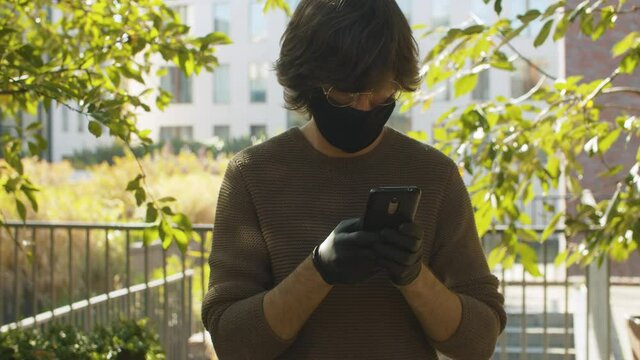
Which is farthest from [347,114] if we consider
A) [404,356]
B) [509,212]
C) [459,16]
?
[459,16]

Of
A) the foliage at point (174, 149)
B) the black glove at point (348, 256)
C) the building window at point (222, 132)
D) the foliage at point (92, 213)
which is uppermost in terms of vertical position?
the black glove at point (348, 256)

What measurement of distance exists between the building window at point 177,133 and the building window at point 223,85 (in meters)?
2.78

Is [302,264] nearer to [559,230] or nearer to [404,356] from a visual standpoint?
[404,356]

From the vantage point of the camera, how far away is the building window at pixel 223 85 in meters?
39.2

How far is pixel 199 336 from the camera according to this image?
823cm

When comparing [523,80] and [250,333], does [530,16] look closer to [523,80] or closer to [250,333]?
[250,333]

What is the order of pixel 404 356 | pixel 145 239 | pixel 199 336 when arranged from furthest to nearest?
pixel 199 336
pixel 145 239
pixel 404 356

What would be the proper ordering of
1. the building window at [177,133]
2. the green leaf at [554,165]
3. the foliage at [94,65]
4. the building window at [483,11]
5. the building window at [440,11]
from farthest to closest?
the building window at [177,133] < the building window at [440,11] < the building window at [483,11] < the green leaf at [554,165] < the foliage at [94,65]

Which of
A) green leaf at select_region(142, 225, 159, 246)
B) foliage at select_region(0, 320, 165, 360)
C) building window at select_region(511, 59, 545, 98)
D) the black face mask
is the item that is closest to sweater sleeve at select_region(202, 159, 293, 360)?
the black face mask

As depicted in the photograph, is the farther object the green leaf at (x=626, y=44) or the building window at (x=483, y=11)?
the building window at (x=483, y=11)

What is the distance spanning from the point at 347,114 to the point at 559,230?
13.1 feet

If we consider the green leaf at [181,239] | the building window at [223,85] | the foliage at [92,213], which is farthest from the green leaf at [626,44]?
the building window at [223,85]

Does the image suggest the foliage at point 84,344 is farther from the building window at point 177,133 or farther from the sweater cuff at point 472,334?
the building window at point 177,133

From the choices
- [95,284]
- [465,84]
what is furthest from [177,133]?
[465,84]
